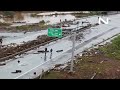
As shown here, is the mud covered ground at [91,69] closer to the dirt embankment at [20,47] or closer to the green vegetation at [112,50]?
the green vegetation at [112,50]

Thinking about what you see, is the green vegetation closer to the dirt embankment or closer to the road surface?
the road surface

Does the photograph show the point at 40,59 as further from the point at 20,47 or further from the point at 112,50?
the point at 112,50

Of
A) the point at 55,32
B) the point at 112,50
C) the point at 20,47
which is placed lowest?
the point at 112,50

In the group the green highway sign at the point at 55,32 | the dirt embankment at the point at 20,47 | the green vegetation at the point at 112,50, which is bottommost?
the green vegetation at the point at 112,50

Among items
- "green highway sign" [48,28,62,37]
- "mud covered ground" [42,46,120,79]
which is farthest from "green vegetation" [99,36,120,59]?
"green highway sign" [48,28,62,37]

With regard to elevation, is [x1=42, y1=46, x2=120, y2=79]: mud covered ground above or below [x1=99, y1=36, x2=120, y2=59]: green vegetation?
above

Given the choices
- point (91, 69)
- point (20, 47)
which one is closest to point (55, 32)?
point (91, 69)

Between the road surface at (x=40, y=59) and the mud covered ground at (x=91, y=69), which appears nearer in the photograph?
the mud covered ground at (x=91, y=69)

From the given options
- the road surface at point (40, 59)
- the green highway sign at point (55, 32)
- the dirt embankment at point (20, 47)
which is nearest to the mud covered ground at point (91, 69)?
the road surface at point (40, 59)

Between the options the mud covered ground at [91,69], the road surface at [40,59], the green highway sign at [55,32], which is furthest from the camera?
the road surface at [40,59]
